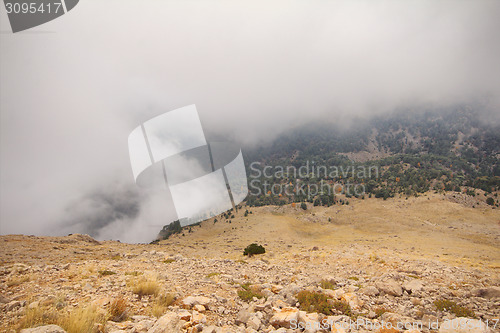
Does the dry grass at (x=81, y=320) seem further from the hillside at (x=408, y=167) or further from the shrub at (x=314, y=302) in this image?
the hillside at (x=408, y=167)

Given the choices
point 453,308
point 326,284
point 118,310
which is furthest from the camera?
point 326,284

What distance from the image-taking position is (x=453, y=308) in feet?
19.9

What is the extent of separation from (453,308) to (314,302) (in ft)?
12.7

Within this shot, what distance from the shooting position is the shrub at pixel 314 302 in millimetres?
6062

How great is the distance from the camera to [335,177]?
106m

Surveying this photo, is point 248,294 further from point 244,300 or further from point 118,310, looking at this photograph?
point 118,310

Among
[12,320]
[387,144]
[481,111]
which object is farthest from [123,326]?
[481,111]

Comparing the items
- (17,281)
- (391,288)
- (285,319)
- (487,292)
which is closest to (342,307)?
(285,319)

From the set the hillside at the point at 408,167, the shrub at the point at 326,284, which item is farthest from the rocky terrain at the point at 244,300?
the hillside at the point at 408,167

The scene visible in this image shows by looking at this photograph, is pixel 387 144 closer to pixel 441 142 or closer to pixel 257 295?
pixel 441 142

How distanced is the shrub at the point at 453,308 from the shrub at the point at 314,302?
3243 mm

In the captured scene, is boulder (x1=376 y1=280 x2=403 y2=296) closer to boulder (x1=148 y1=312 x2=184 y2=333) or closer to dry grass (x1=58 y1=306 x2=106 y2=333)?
boulder (x1=148 y1=312 x2=184 y2=333)

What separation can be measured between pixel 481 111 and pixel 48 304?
29709 cm

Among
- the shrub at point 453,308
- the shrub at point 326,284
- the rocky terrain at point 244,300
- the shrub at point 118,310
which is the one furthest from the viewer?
the shrub at point 326,284
